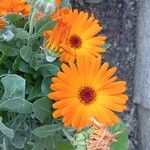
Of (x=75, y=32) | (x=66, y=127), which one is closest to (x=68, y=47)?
(x=75, y=32)

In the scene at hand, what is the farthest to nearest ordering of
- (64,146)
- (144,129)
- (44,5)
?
(144,129)
(64,146)
(44,5)

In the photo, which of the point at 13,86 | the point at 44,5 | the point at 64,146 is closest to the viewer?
the point at 44,5

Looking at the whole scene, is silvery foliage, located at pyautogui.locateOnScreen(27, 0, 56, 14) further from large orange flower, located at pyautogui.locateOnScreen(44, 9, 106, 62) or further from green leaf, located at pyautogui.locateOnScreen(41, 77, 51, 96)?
green leaf, located at pyautogui.locateOnScreen(41, 77, 51, 96)

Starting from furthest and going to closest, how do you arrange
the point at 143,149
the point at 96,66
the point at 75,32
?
the point at 143,149
the point at 75,32
the point at 96,66

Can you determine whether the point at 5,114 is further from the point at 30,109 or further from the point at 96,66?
the point at 96,66

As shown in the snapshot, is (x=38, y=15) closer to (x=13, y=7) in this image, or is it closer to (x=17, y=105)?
(x=13, y=7)

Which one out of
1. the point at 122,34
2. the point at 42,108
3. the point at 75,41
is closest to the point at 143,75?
the point at 122,34
